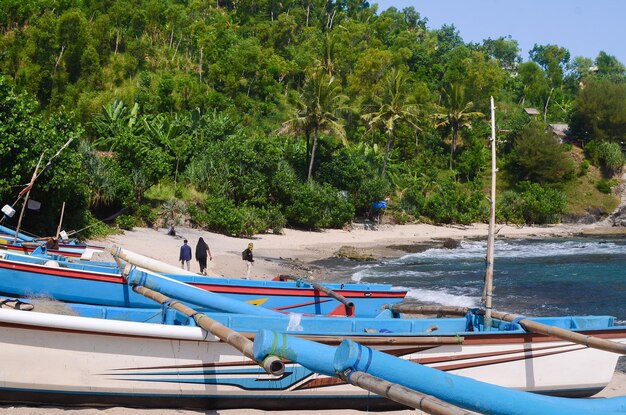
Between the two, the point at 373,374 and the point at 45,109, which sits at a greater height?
the point at 45,109

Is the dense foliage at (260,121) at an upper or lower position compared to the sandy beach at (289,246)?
upper

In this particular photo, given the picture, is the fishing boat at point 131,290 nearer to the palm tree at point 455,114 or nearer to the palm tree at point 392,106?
the palm tree at point 392,106

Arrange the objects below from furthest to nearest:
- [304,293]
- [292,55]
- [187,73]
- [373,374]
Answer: [292,55]
[187,73]
[304,293]
[373,374]

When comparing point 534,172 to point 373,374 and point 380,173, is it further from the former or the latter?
point 373,374

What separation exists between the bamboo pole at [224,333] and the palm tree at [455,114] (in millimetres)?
50584

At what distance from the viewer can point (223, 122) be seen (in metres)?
41.0

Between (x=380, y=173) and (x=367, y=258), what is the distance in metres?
19.4

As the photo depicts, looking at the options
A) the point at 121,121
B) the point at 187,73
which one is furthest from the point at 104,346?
the point at 187,73

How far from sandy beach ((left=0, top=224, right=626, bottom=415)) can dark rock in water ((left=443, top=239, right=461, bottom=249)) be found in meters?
0.50

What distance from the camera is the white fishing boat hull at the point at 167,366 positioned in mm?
8492

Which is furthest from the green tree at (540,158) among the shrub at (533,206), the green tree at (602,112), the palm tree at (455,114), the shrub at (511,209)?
the green tree at (602,112)

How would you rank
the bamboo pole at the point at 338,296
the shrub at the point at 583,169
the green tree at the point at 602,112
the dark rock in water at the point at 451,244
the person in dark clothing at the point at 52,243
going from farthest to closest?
the green tree at the point at 602,112 → the shrub at the point at 583,169 → the dark rock in water at the point at 451,244 → the person in dark clothing at the point at 52,243 → the bamboo pole at the point at 338,296

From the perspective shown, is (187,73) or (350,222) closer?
(350,222)

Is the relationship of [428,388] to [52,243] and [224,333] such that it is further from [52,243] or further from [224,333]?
[52,243]
